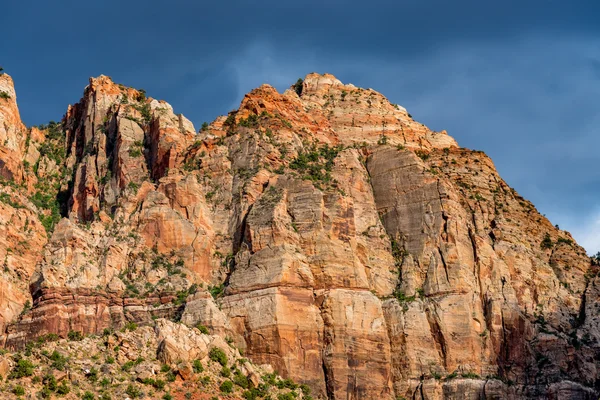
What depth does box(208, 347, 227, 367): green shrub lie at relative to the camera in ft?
270

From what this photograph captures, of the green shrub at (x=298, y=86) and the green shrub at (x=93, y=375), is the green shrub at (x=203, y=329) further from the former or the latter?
the green shrub at (x=298, y=86)

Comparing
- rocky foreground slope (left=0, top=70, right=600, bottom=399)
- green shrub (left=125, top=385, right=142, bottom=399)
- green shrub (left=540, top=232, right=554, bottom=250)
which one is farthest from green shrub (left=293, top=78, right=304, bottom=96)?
green shrub (left=125, top=385, right=142, bottom=399)

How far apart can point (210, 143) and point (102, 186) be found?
10600 millimetres

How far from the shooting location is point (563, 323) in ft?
312

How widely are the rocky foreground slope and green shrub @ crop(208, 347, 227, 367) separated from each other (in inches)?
116

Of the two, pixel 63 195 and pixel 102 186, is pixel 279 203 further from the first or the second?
pixel 63 195

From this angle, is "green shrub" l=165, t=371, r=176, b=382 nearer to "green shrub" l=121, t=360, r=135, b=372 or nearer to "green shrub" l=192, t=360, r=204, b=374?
"green shrub" l=192, t=360, r=204, b=374

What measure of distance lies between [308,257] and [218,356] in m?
12.9

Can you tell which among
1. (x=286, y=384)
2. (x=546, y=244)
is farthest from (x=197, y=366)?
(x=546, y=244)

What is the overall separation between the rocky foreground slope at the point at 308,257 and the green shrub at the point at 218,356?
2946mm

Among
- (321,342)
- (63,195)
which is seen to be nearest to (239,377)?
(321,342)

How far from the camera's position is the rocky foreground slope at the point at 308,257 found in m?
87.9

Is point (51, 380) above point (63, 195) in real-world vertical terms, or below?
below

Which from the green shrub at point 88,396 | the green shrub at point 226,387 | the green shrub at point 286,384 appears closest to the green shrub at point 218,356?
the green shrub at point 226,387
